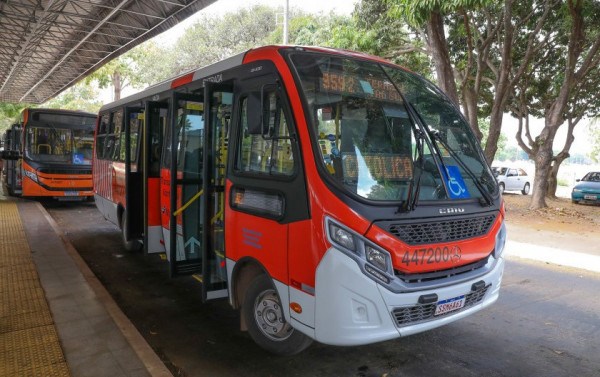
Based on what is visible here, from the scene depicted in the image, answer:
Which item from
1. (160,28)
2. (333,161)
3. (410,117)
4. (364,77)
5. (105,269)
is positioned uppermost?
(160,28)

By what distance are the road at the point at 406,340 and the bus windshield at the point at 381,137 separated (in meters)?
1.51

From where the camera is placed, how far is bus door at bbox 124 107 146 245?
674 centimetres

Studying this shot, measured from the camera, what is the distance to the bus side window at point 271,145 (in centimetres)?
354

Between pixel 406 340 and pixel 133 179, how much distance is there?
15.3 ft

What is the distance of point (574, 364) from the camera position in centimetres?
395

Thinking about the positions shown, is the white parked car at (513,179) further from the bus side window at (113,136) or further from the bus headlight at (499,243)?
the bus headlight at (499,243)

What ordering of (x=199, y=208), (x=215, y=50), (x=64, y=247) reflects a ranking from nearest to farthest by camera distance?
(x=199, y=208), (x=64, y=247), (x=215, y=50)

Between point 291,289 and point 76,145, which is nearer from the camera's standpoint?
point 291,289

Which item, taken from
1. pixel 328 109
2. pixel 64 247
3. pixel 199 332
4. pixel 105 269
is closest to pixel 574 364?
pixel 328 109

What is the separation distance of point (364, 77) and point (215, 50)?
1329 inches

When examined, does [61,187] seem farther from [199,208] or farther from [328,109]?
[328,109]

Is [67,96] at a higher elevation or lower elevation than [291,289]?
higher

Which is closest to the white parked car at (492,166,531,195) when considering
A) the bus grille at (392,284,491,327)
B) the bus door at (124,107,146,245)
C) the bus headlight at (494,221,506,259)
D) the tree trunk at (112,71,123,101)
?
the bus door at (124,107,146,245)

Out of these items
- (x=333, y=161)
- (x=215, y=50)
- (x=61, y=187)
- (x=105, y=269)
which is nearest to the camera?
(x=333, y=161)
